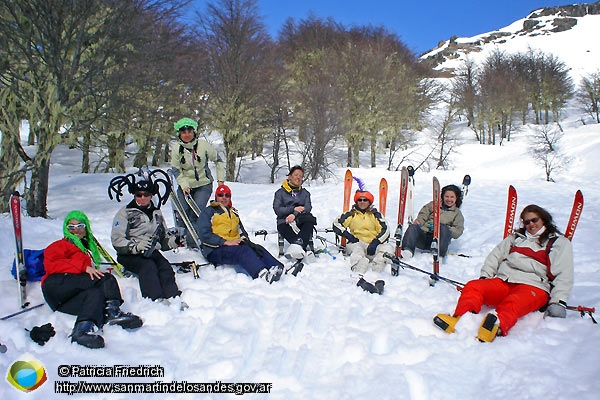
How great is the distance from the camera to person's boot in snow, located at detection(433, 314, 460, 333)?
3.71m

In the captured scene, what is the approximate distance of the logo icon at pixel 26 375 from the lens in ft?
9.23

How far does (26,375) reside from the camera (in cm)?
290

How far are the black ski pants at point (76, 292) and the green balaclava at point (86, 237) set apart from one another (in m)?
0.39

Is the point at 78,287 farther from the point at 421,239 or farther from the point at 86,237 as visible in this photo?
the point at 421,239

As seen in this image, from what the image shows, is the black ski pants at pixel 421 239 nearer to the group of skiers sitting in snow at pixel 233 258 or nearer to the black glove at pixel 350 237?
the group of skiers sitting in snow at pixel 233 258

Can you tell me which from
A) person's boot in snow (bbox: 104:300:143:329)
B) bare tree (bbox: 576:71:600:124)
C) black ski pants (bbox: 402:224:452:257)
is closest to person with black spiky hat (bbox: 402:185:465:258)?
black ski pants (bbox: 402:224:452:257)

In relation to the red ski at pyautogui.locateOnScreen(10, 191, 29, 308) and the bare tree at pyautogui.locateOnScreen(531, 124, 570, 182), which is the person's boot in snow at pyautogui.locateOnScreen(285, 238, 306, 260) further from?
the bare tree at pyautogui.locateOnScreen(531, 124, 570, 182)

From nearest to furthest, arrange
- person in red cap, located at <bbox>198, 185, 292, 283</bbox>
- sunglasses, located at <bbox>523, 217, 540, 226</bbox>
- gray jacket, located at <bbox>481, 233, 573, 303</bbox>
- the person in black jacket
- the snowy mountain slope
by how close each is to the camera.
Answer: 1. gray jacket, located at <bbox>481, 233, 573, 303</bbox>
2. sunglasses, located at <bbox>523, 217, 540, 226</bbox>
3. person in red cap, located at <bbox>198, 185, 292, 283</bbox>
4. the person in black jacket
5. the snowy mountain slope

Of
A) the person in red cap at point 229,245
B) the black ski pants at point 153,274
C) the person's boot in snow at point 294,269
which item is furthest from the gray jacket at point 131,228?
the person's boot in snow at point 294,269

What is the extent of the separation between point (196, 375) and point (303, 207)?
3.90 m

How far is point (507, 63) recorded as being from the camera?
4928cm

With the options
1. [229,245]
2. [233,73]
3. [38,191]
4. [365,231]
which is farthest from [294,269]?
[233,73]

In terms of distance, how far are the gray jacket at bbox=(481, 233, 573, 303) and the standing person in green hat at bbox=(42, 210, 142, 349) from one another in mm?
3854

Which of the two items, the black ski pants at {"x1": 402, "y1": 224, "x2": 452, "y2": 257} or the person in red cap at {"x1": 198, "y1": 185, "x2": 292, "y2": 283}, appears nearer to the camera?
Answer: the person in red cap at {"x1": 198, "y1": 185, "x2": 292, "y2": 283}
